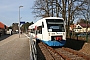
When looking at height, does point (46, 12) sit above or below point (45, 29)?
above

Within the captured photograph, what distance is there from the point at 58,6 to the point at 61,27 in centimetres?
1443

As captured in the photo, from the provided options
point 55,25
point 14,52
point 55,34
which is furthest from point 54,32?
point 14,52

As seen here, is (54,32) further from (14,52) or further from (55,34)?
(14,52)

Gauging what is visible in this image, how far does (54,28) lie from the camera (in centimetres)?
1788

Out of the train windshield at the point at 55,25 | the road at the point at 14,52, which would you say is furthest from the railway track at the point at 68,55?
the train windshield at the point at 55,25

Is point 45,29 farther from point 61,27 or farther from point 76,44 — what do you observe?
point 76,44

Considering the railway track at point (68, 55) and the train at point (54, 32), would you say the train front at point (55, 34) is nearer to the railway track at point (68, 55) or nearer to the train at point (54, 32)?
the train at point (54, 32)

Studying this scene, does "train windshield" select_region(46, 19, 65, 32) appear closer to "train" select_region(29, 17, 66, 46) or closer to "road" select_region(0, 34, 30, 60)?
"train" select_region(29, 17, 66, 46)

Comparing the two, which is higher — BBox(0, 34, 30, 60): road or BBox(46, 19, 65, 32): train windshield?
BBox(46, 19, 65, 32): train windshield

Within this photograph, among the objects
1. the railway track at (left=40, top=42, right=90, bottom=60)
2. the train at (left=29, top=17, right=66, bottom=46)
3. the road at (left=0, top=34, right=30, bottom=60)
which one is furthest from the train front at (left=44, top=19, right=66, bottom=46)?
the railway track at (left=40, top=42, right=90, bottom=60)

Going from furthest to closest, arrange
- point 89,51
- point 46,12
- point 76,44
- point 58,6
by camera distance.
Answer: point 46,12 → point 58,6 → point 76,44 → point 89,51

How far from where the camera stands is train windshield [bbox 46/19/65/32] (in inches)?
703

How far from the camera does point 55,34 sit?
17.5 metres

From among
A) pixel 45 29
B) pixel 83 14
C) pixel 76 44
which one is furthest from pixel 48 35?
pixel 83 14
